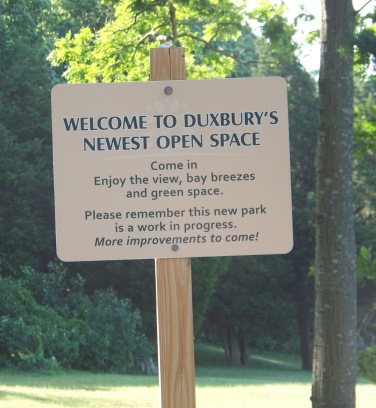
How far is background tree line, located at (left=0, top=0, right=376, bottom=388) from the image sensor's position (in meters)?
12.8

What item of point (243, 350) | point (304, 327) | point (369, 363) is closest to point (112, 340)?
point (304, 327)

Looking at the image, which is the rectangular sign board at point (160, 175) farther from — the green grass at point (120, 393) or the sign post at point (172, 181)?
the green grass at point (120, 393)

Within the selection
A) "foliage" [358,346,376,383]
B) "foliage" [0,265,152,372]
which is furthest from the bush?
"foliage" [358,346,376,383]

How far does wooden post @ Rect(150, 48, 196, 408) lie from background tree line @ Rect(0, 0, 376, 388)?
3361 millimetres

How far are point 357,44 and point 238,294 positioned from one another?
25.7 meters

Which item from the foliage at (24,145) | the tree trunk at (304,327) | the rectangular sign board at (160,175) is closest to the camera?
the rectangular sign board at (160,175)

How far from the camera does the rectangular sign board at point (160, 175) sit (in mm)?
3713

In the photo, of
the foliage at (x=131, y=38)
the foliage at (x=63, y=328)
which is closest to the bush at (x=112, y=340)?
the foliage at (x=63, y=328)

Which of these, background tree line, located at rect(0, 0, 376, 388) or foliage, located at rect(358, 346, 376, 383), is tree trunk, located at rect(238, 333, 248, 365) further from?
foliage, located at rect(358, 346, 376, 383)

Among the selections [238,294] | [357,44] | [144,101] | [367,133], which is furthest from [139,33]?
[238,294]

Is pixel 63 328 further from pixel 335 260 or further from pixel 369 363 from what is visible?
pixel 335 260

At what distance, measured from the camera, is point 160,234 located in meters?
3.71

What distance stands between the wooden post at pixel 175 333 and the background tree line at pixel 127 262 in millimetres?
3361

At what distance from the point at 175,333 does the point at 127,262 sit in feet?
73.1
